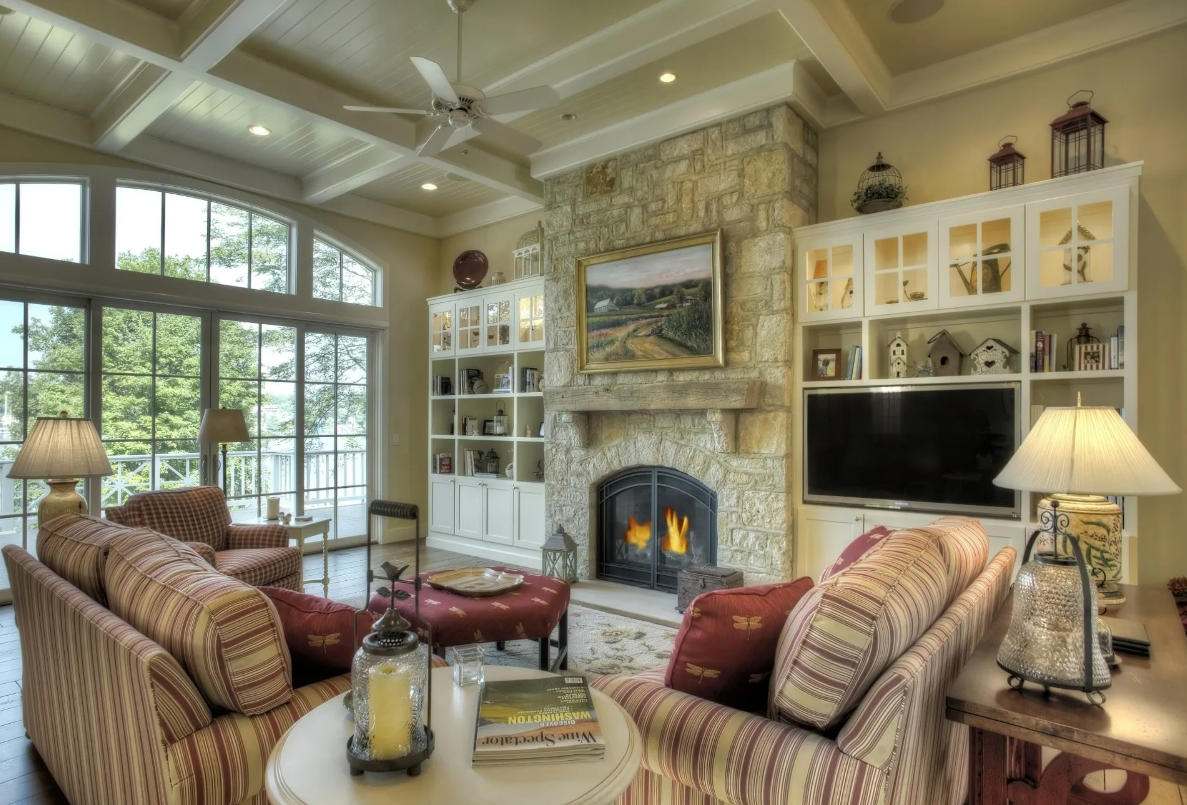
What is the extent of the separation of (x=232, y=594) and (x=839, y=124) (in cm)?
440

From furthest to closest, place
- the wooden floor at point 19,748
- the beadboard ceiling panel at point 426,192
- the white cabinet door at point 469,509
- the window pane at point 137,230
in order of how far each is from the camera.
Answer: the white cabinet door at point 469,509 < the beadboard ceiling panel at point 426,192 < the window pane at point 137,230 < the wooden floor at point 19,748

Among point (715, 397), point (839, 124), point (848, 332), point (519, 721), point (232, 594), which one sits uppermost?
point (839, 124)

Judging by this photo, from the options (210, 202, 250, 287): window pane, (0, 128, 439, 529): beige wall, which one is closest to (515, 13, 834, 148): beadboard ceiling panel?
Answer: (0, 128, 439, 529): beige wall

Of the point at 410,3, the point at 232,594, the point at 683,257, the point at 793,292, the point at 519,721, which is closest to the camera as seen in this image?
the point at 519,721

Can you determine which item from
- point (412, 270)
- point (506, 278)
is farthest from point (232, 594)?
point (412, 270)

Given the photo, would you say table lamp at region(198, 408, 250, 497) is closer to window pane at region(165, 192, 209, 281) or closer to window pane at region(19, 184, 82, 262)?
window pane at region(165, 192, 209, 281)

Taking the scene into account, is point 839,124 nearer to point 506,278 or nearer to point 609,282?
point 609,282

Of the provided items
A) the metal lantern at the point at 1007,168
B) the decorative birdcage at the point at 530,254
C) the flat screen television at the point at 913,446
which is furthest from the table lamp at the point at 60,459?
the metal lantern at the point at 1007,168

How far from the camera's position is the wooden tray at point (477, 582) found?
289cm

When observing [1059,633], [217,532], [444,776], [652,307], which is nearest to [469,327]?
[652,307]

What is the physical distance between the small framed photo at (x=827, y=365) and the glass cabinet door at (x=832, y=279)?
250mm

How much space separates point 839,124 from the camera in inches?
169

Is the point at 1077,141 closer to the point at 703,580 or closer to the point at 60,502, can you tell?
the point at 703,580

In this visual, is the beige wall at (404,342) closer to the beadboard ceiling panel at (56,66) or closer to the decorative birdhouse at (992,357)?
the beadboard ceiling panel at (56,66)
